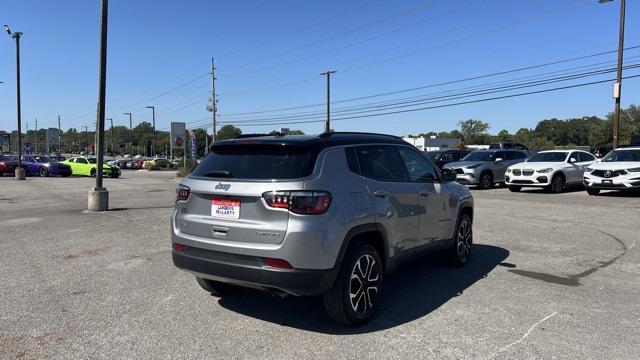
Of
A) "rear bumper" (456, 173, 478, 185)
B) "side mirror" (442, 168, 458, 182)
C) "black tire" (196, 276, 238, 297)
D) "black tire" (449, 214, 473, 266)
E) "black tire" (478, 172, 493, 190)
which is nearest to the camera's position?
"black tire" (196, 276, 238, 297)

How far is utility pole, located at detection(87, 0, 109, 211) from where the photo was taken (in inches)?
523

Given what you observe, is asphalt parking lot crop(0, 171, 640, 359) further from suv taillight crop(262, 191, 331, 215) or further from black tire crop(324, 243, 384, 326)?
suv taillight crop(262, 191, 331, 215)

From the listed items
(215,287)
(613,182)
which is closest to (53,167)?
(613,182)

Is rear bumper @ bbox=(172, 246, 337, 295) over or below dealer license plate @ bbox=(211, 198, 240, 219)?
below

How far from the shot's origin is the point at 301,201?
4.06m

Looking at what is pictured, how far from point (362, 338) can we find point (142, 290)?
9.02 feet

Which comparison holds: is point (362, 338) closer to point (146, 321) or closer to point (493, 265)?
point (146, 321)

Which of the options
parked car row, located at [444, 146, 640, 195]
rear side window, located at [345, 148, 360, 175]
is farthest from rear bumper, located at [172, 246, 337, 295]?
parked car row, located at [444, 146, 640, 195]

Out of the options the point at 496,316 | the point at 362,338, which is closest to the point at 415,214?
the point at 496,316

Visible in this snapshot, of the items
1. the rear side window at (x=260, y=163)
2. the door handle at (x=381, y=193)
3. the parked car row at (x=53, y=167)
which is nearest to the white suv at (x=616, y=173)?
the door handle at (x=381, y=193)

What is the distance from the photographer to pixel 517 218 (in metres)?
11.8

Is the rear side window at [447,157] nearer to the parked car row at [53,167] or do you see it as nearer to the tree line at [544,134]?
the parked car row at [53,167]

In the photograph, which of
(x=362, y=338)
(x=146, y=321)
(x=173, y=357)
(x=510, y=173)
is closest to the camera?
(x=173, y=357)

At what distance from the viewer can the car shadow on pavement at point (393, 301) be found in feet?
15.3
